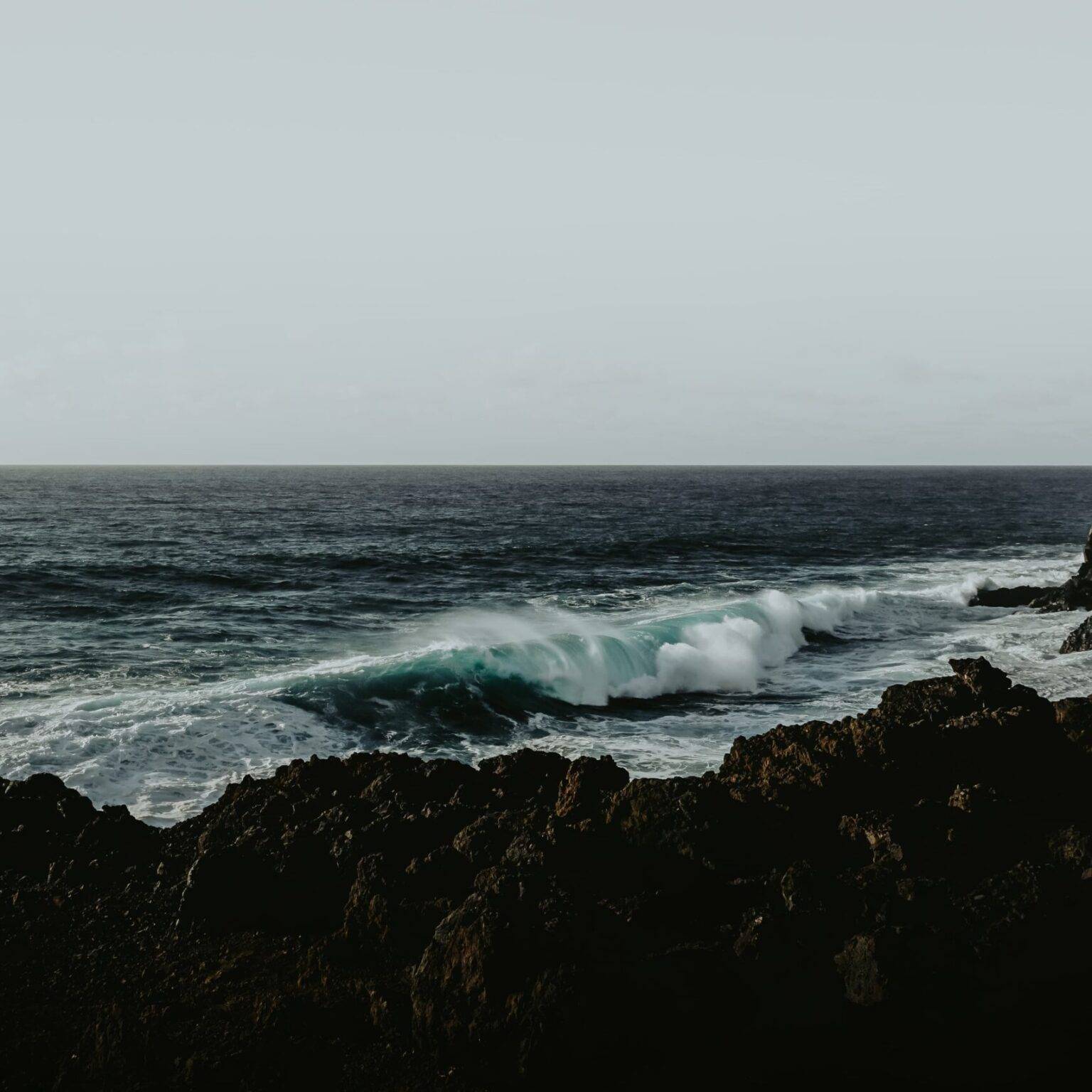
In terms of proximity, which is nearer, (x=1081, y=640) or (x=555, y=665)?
(x=555, y=665)

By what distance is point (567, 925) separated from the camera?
6.29 m

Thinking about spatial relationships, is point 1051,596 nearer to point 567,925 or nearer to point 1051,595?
point 1051,595

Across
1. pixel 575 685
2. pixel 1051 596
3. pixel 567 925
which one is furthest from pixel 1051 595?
pixel 567 925

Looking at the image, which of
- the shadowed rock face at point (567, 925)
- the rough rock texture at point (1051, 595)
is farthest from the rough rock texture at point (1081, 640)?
the shadowed rock face at point (567, 925)

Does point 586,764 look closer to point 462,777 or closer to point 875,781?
point 462,777

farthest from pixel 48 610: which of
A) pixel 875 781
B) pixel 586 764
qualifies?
pixel 875 781

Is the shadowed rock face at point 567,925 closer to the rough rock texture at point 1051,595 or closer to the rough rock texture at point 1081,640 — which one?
the rough rock texture at point 1081,640

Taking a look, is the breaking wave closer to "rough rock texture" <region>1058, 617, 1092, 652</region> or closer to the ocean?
the ocean

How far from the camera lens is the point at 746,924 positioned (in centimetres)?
687

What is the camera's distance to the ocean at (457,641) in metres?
15.0

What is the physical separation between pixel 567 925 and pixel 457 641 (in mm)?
17585

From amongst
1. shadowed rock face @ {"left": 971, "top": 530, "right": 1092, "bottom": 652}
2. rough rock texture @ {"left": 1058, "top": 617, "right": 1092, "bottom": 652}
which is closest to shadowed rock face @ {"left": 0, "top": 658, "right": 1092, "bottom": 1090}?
rough rock texture @ {"left": 1058, "top": 617, "right": 1092, "bottom": 652}

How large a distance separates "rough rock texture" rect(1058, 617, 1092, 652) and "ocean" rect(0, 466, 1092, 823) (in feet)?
2.78

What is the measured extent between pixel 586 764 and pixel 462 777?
1292 mm
